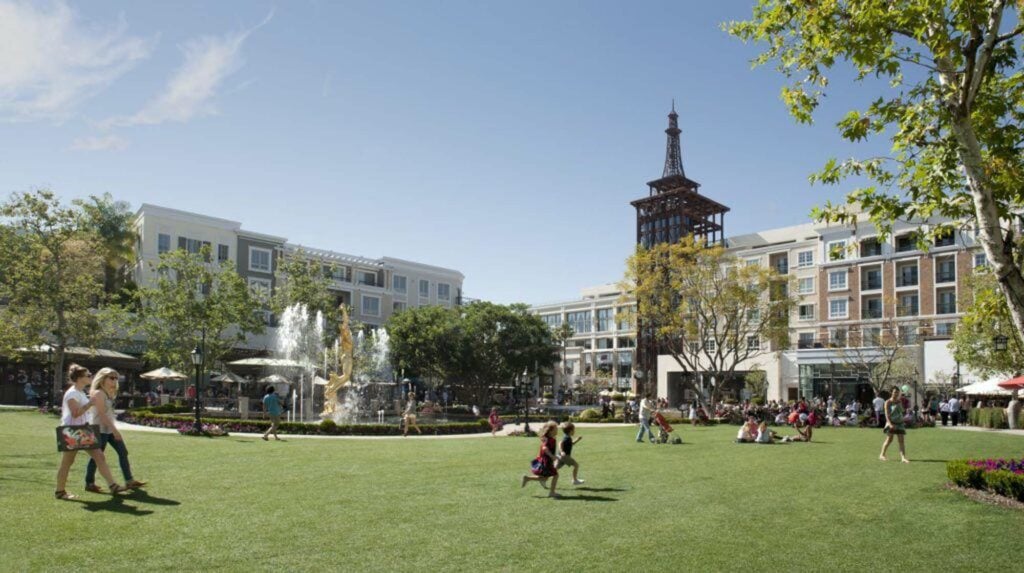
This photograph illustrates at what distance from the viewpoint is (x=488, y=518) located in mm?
9227

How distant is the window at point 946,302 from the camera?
53.8 metres

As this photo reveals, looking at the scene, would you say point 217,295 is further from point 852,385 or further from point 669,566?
point 852,385

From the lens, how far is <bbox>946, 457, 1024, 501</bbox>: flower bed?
10.4 metres

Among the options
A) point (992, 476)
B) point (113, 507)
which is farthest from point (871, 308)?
point (113, 507)

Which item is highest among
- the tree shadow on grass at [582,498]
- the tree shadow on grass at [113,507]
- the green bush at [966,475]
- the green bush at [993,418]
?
the green bush at [966,475]

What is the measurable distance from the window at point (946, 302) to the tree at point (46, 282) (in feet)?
182

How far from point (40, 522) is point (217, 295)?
32401 mm

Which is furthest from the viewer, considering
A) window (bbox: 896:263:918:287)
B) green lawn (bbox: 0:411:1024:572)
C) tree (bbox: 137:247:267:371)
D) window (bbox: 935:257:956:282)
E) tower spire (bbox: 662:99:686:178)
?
tower spire (bbox: 662:99:686:178)

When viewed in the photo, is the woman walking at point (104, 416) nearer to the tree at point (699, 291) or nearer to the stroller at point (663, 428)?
the stroller at point (663, 428)

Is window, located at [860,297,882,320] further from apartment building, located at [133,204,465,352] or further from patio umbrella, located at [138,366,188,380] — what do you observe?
patio umbrella, located at [138,366,188,380]

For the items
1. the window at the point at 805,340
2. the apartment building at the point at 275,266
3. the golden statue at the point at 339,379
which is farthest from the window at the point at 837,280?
the golden statue at the point at 339,379

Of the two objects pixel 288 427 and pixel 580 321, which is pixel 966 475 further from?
pixel 580 321

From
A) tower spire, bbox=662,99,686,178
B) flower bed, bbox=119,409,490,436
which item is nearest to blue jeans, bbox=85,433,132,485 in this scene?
flower bed, bbox=119,409,490,436

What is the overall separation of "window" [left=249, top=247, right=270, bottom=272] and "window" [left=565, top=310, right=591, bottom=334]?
161ft
